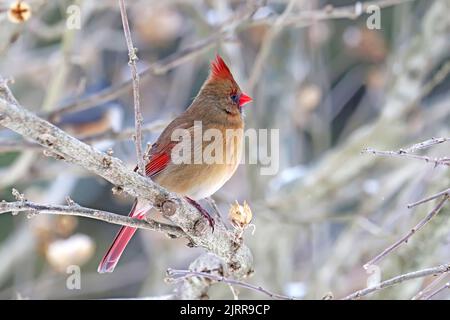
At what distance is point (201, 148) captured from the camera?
3127 mm

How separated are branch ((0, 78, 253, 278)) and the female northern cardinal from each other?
0.38 m

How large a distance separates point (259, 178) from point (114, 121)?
1203 mm

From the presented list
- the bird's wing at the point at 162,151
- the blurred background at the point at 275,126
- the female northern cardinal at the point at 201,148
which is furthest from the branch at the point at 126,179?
the blurred background at the point at 275,126

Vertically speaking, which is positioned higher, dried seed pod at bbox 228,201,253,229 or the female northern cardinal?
the female northern cardinal

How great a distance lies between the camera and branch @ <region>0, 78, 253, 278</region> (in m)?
1.83

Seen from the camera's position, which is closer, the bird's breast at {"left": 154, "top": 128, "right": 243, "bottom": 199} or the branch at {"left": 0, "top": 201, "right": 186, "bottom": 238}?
the branch at {"left": 0, "top": 201, "right": 186, "bottom": 238}

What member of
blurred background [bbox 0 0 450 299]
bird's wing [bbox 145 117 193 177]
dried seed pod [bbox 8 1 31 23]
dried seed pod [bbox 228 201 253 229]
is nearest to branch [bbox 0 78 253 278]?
dried seed pod [bbox 228 201 253 229]

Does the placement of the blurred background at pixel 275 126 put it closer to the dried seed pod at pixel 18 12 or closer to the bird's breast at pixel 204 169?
the dried seed pod at pixel 18 12

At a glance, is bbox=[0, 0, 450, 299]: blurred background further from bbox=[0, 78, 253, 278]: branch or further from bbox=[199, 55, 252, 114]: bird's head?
bbox=[0, 78, 253, 278]: branch

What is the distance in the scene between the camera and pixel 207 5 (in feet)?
18.0

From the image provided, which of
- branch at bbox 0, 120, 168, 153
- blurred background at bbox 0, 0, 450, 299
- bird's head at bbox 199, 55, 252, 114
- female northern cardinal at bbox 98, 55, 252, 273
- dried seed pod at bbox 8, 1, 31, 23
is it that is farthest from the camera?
blurred background at bbox 0, 0, 450, 299

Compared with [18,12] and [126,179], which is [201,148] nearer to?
[18,12]
